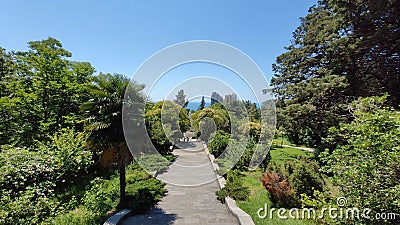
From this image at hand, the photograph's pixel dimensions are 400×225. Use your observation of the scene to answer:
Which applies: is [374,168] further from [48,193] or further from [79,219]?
[48,193]

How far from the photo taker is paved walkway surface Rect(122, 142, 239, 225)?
4.54m

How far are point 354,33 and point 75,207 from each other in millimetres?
14378

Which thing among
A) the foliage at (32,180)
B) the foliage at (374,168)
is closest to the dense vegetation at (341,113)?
the foliage at (374,168)

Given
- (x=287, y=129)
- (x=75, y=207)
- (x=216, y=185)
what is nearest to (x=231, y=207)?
(x=216, y=185)

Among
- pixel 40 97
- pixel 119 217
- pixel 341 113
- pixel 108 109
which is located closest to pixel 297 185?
pixel 119 217

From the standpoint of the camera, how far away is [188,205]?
5.65 metres

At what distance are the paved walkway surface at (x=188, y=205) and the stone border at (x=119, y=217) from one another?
12 centimetres

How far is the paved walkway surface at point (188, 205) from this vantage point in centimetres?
454

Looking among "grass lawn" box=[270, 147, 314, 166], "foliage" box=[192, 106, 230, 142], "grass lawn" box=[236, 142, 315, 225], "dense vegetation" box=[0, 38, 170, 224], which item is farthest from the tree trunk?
"foliage" box=[192, 106, 230, 142]

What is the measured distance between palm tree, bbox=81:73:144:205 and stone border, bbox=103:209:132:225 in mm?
1422

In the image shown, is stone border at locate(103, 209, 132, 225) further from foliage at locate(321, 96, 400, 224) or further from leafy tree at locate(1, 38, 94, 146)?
leafy tree at locate(1, 38, 94, 146)

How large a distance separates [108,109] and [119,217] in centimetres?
251

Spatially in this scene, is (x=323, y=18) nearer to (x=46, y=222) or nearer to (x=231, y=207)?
(x=231, y=207)

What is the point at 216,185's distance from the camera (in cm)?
770
